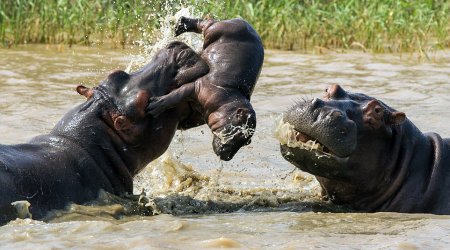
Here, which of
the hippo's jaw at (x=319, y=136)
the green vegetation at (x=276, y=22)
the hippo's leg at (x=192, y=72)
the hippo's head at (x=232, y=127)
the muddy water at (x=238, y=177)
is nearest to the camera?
the muddy water at (x=238, y=177)

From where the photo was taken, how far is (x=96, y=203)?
229 inches

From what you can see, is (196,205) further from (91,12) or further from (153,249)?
(91,12)

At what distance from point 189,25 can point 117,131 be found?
0.71 m

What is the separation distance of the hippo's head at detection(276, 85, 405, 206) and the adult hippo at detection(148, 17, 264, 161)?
29cm

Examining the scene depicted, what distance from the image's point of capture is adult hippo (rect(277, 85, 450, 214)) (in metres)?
5.90

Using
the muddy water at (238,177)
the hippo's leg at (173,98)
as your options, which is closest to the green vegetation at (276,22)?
the muddy water at (238,177)

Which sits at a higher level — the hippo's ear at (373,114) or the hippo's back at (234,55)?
the hippo's back at (234,55)

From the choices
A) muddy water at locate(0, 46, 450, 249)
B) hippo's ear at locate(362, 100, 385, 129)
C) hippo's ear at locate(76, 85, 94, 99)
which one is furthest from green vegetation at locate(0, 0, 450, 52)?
hippo's ear at locate(362, 100, 385, 129)

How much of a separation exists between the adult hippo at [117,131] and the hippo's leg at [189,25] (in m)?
Answer: 0.08

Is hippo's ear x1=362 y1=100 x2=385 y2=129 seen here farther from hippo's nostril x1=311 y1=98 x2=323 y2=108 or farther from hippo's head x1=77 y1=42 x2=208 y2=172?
hippo's head x1=77 y1=42 x2=208 y2=172

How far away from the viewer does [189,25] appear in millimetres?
6090

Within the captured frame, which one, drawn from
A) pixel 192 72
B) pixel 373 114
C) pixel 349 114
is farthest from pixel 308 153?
pixel 192 72

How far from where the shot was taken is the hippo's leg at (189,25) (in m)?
6.06

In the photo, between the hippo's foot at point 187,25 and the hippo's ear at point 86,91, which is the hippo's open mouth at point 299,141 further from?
the hippo's ear at point 86,91
